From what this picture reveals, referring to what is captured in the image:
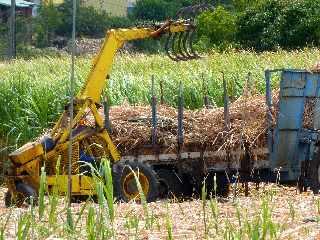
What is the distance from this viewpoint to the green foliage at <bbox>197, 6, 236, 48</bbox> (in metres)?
35.6

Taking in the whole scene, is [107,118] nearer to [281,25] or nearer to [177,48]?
[177,48]

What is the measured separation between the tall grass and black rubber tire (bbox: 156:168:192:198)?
10.9ft

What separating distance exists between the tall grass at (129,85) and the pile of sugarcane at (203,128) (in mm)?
3135

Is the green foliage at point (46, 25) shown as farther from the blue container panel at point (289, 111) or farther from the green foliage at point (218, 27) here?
the blue container panel at point (289, 111)

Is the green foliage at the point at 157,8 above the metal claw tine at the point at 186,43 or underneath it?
above

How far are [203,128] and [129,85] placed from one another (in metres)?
5.67

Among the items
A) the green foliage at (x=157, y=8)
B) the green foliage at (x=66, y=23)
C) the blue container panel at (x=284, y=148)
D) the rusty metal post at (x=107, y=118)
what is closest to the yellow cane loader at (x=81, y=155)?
the rusty metal post at (x=107, y=118)

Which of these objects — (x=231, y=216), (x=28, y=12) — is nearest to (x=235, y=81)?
(x=231, y=216)

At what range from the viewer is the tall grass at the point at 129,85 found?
16906 mm

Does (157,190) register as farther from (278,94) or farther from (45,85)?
(45,85)

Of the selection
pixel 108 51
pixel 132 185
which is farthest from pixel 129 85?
pixel 132 185

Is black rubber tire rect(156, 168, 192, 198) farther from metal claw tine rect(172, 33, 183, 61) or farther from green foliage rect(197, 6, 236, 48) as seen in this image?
green foliage rect(197, 6, 236, 48)

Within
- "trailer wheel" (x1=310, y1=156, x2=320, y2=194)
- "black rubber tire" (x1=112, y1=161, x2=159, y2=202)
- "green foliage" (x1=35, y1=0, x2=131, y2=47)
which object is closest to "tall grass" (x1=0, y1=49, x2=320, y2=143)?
"black rubber tire" (x1=112, y1=161, x2=159, y2=202)

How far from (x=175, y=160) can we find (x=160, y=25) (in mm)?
1864
